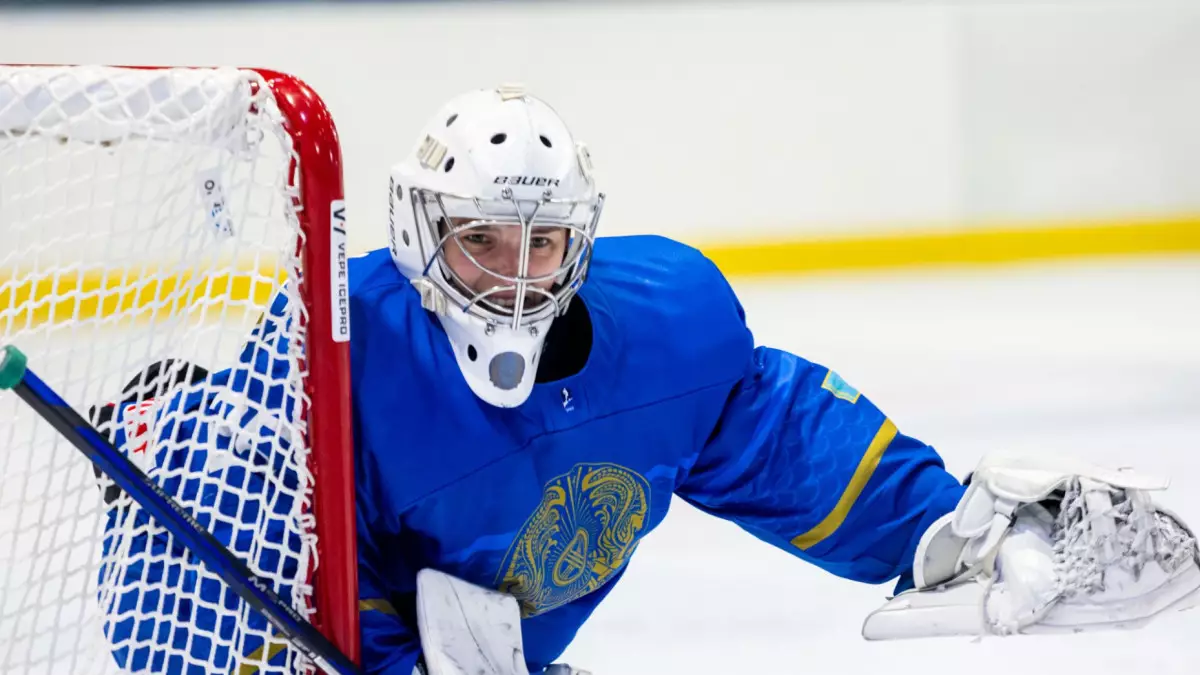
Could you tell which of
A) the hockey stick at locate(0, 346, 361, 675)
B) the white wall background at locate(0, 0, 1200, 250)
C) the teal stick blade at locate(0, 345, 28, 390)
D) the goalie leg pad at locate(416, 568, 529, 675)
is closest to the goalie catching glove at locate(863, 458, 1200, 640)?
the goalie leg pad at locate(416, 568, 529, 675)

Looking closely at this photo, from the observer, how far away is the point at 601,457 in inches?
62.8

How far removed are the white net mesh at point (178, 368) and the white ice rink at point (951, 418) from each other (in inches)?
34.3

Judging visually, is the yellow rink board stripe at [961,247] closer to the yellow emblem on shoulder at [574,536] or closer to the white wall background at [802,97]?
the white wall background at [802,97]

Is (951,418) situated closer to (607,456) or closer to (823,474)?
(823,474)

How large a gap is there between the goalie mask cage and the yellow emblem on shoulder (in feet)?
0.87

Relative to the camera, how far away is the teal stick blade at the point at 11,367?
45.8 inches

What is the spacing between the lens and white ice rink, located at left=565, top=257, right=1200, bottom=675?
2.19 m

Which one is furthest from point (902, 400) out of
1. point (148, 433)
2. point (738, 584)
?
point (148, 433)

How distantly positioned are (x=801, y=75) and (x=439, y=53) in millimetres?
1130

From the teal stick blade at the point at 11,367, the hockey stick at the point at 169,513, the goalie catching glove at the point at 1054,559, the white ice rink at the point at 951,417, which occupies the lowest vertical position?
the white ice rink at the point at 951,417

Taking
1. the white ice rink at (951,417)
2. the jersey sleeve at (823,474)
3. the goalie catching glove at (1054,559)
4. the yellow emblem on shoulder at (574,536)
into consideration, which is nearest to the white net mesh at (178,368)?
the yellow emblem on shoulder at (574,536)

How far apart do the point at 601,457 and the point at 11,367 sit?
0.68 meters

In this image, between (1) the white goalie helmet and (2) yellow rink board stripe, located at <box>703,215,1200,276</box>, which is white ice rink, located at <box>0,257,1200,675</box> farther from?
(1) the white goalie helmet

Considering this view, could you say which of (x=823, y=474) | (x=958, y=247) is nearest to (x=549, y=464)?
(x=823, y=474)
